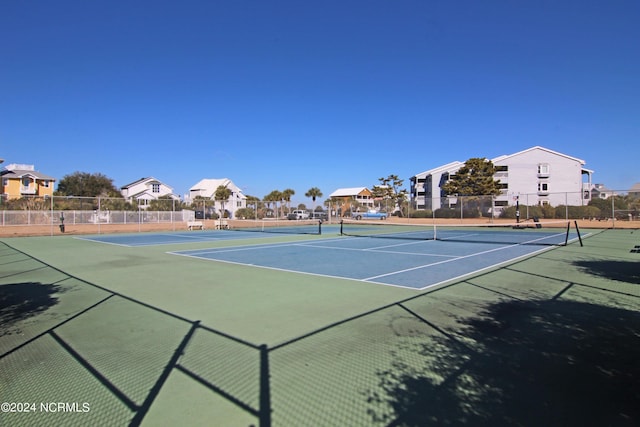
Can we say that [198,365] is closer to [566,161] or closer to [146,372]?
[146,372]

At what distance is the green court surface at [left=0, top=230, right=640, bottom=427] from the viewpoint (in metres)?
3.10

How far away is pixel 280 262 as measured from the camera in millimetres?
12094

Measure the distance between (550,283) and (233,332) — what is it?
728 cm

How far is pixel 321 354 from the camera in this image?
4324 mm

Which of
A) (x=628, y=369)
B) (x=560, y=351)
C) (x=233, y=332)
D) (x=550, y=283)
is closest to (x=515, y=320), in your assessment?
(x=560, y=351)

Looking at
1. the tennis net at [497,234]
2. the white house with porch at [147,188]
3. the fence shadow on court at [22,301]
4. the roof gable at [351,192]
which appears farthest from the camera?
the roof gable at [351,192]

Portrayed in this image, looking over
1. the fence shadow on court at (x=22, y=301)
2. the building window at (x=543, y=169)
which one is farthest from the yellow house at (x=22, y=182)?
the building window at (x=543, y=169)

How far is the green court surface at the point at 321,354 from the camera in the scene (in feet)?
10.2

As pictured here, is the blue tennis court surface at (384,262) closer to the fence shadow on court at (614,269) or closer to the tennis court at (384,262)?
the tennis court at (384,262)

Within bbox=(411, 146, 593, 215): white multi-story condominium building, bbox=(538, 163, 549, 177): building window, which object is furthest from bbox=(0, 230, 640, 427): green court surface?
bbox=(538, 163, 549, 177): building window

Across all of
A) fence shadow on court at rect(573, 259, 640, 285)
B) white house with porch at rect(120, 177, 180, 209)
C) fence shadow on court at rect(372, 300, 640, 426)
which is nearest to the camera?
fence shadow on court at rect(372, 300, 640, 426)

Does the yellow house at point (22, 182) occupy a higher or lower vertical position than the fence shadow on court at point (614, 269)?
higher

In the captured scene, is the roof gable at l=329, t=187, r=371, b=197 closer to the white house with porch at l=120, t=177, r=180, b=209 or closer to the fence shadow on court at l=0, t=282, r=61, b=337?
the white house with porch at l=120, t=177, r=180, b=209

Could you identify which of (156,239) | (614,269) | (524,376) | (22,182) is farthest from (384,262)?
A: (22,182)
